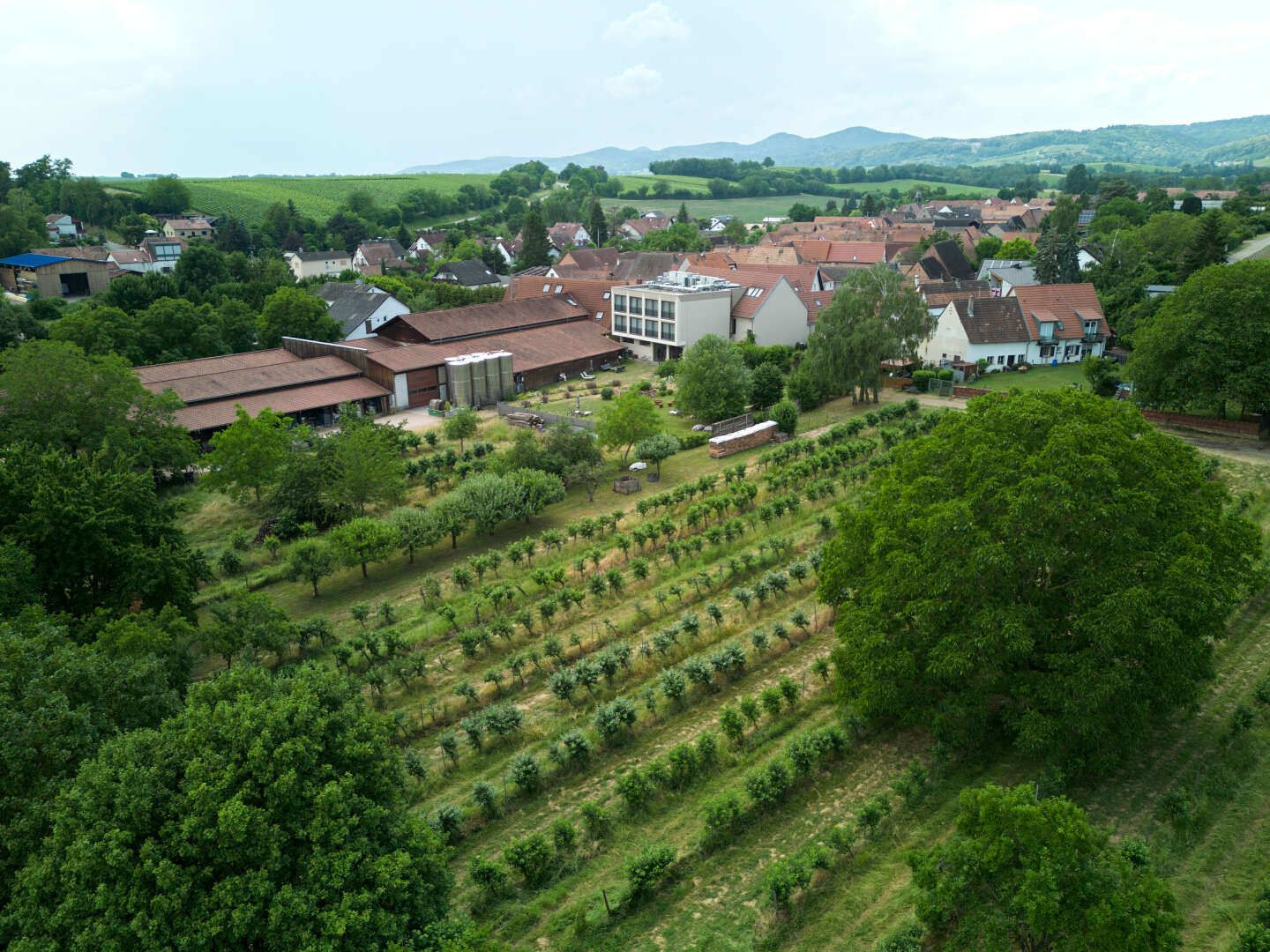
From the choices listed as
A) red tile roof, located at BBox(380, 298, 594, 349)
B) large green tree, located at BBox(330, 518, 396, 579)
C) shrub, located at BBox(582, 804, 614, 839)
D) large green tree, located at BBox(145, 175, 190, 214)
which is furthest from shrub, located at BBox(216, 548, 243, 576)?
large green tree, located at BBox(145, 175, 190, 214)

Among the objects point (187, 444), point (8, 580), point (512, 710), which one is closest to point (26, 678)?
point (8, 580)

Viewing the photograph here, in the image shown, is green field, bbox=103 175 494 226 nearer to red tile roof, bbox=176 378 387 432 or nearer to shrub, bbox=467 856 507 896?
red tile roof, bbox=176 378 387 432

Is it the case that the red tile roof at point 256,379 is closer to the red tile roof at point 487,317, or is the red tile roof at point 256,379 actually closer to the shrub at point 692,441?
the red tile roof at point 487,317

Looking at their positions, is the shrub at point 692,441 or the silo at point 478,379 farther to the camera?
the silo at point 478,379

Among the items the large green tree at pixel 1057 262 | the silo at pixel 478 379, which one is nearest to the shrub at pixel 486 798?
the silo at pixel 478 379

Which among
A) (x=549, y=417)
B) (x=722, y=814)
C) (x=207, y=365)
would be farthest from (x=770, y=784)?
(x=207, y=365)

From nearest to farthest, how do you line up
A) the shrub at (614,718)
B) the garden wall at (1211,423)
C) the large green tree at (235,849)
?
the large green tree at (235,849) < the shrub at (614,718) < the garden wall at (1211,423)
